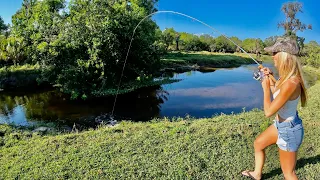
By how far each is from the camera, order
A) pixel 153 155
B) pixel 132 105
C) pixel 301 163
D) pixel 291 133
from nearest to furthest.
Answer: pixel 291 133 < pixel 301 163 < pixel 153 155 < pixel 132 105

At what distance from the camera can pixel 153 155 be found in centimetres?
561

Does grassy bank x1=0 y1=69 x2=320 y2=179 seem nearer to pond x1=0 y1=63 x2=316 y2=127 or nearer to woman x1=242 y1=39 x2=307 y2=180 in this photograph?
woman x1=242 y1=39 x2=307 y2=180

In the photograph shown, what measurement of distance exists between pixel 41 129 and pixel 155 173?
7381 millimetres

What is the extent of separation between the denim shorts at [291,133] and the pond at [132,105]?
29.9 feet

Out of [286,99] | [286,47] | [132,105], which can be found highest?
[286,47]

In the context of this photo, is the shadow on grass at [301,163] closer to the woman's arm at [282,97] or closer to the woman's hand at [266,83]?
the woman's arm at [282,97]

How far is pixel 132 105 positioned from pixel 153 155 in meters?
10.9

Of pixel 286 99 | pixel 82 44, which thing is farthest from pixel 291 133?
pixel 82 44

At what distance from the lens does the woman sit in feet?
11.2

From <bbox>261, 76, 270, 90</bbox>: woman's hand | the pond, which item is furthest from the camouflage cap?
the pond

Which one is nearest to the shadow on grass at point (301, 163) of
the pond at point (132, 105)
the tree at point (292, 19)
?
the pond at point (132, 105)

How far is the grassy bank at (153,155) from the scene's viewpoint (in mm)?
4965

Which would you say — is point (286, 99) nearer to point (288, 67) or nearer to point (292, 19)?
point (288, 67)

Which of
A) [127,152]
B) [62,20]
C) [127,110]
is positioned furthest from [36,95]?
[127,152]
